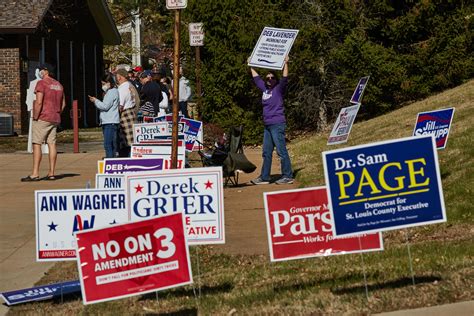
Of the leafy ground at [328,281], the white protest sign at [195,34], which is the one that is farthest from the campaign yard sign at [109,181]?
the white protest sign at [195,34]

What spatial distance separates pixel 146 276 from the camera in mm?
7016

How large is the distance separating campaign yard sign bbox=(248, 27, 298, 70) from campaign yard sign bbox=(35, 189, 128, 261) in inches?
275

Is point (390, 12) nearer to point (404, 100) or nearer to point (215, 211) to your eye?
point (404, 100)

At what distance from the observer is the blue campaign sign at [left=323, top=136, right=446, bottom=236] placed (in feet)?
23.1

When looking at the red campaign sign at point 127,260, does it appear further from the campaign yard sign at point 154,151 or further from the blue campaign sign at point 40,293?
the campaign yard sign at point 154,151

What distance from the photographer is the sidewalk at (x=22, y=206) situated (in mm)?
9750

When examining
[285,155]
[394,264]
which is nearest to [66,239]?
[394,264]

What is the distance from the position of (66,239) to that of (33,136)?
8076mm

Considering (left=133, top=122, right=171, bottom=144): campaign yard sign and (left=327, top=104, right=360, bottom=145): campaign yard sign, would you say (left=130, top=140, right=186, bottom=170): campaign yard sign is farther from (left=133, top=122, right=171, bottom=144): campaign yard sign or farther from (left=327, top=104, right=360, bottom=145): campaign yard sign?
(left=327, top=104, right=360, bottom=145): campaign yard sign

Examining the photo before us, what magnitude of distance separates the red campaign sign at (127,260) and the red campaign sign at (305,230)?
846 mm

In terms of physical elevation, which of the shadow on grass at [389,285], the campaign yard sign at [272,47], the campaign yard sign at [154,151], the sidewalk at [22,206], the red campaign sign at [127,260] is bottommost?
the sidewalk at [22,206]

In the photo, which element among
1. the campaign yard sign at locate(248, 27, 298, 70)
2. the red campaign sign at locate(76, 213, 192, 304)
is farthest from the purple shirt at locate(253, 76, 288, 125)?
the red campaign sign at locate(76, 213, 192, 304)

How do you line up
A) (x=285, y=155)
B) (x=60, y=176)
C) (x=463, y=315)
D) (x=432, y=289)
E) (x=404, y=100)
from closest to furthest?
1. (x=463, y=315)
2. (x=432, y=289)
3. (x=285, y=155)
4. (x=60, y=176)
5. (x=404, y=100)

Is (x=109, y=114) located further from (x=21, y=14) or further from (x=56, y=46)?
(x=56, y=46)
